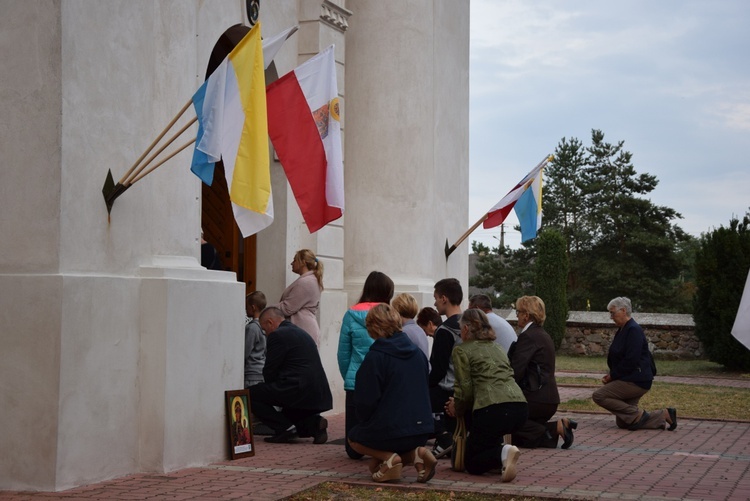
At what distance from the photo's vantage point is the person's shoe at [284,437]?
10898mm

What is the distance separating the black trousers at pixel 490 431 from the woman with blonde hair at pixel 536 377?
1679 millimetres

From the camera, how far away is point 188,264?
9.32m

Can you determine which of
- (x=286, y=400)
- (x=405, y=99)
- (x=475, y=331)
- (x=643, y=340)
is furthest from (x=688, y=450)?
(x=405, y=99)

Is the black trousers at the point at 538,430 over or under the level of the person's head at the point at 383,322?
under

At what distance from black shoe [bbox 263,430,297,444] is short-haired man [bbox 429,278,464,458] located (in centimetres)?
160

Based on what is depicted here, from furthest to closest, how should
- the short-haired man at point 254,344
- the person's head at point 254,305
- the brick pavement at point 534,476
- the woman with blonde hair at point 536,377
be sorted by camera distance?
the person's head at point 254,305 < the short-haired man at point 254,344 < the woman with blonde hair at point 536,377 < the brick pavement at point 534,476

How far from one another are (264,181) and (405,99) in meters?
7.16

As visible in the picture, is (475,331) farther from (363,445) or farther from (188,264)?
(188,264)

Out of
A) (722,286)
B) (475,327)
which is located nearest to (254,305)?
(475,327)

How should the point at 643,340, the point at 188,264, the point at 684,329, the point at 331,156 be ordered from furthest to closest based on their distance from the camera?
1. the point at 684,329
2. the point at 643,340
3. the point at 331,156
4. the point at 188,264

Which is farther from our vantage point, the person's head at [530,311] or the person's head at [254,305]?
the person's head at [254,305]

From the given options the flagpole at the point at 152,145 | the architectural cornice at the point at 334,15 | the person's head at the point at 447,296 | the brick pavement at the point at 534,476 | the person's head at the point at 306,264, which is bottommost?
the brick pavement at the point at 534,476

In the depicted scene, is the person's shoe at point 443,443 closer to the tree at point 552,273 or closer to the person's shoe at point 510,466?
the person's shoe at point 510,466

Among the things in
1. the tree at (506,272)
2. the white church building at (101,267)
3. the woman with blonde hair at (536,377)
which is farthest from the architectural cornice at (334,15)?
the tree at (506,272)
